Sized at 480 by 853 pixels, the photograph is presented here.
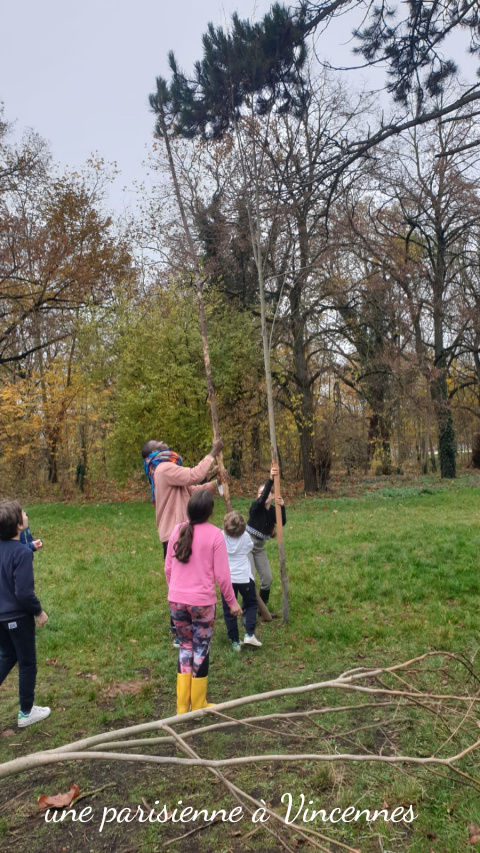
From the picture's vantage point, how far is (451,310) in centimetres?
2200

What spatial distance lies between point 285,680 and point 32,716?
2.16m

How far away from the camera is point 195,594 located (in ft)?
13.8

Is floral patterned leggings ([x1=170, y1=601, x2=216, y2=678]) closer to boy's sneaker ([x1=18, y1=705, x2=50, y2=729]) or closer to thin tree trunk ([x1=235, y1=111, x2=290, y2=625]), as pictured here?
boy's sneaker ([x1=18, y1=705, x2=50, y2=729])

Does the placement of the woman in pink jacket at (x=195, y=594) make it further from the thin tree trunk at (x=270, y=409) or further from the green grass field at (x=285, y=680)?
the thin tree trunk at (x=270, y=409)

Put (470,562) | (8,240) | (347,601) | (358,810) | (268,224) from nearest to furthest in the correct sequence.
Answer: (358,810)
(347,601)
(470,562)
(268,224)
(8,240)

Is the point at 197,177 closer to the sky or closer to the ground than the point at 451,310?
closer to the sky

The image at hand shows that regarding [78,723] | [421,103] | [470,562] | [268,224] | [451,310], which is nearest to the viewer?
[78,723]

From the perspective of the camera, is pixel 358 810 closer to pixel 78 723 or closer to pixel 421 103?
pixel 78 723

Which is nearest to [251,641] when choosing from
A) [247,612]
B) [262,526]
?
[247,612]

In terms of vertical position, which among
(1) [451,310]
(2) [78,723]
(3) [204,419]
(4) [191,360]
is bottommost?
(2) [78,723]

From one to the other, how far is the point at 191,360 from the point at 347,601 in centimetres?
1246

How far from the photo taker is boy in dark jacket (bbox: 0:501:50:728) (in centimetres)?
430

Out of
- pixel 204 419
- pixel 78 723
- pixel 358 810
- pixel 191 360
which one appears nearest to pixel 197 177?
pixel 191 360

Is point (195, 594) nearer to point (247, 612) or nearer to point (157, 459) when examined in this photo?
point (157, 459)
